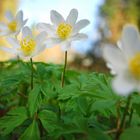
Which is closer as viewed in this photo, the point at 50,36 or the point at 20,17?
the point at 50,36

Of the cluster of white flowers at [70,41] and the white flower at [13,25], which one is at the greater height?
the white flower at [13,25]

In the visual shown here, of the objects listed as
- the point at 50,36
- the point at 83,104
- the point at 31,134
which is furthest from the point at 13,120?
the point at 50,36

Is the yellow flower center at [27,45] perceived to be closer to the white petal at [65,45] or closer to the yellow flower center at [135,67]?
the white petal at [65,45]

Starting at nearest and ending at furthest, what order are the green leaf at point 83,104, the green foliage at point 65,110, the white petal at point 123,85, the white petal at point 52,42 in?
the white petal at point 123,85 < the green foliage at point 65,110 < the green leaf at point 83,104 < the white petal at point 52,42

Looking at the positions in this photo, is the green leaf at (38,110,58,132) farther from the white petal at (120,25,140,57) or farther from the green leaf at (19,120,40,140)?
the white petal at (120,25,140,57)

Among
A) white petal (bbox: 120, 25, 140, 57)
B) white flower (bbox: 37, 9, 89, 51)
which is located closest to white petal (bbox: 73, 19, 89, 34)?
white flower (bbox: 37, 9, 89, 51)

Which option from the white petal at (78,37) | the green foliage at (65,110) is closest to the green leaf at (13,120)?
the green foliage at (65,110)

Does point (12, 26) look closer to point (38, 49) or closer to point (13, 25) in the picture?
point (13, 25)
